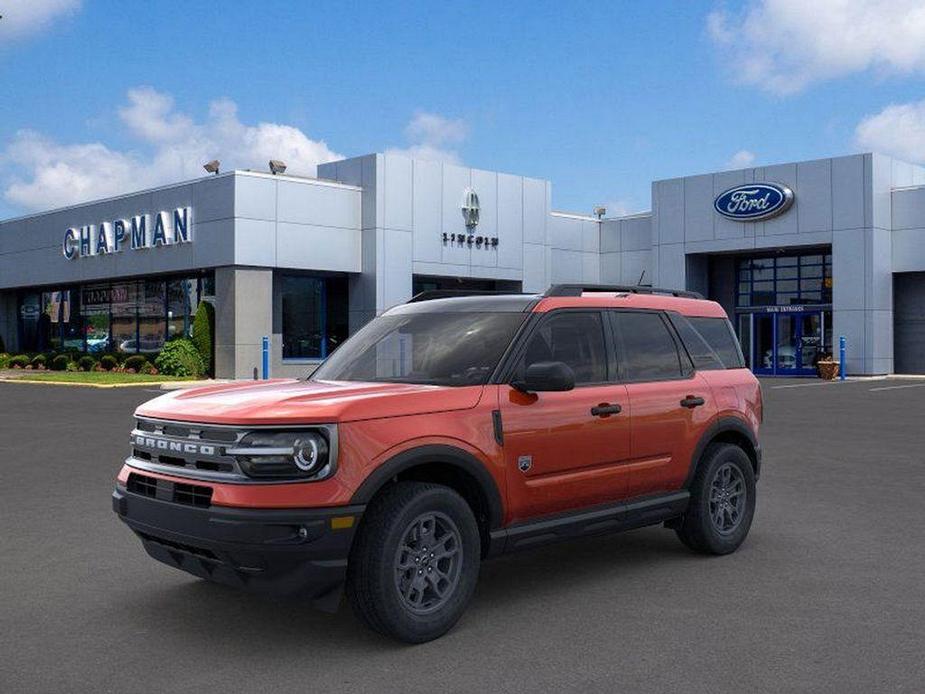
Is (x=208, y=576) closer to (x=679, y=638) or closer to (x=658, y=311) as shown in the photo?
(x=679, y=638)

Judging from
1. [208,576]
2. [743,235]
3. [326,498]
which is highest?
[743,235]

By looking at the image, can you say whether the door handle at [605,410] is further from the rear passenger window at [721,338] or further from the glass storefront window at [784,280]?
the glass storefront window at [784,280]

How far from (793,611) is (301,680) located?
2.90 meters

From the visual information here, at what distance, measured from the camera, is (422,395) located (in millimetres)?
5312

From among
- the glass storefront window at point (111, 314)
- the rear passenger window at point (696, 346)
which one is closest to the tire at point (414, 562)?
the rear passenger window at point (696, 346)

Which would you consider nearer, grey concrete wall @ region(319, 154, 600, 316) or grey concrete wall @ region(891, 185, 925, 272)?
grey concrete wall @ region(319, 154, 600, 316)

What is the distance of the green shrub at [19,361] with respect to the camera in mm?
42562

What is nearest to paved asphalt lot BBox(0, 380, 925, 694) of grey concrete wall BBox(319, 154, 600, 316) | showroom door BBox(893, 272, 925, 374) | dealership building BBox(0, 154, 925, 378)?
dealership building BBox(0, 154, 925, 378)

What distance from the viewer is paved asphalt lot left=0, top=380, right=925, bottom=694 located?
4.63m

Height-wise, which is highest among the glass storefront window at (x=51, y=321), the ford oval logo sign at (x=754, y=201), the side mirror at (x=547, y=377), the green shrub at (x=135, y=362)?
the ford oval logo sign at (x=754, y=201)

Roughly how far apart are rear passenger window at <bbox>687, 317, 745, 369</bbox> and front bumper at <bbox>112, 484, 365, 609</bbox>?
12.0 ft

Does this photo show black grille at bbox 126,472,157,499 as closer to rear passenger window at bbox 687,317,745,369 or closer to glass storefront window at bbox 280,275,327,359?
rear passenger window at bbox 687,317,745,369

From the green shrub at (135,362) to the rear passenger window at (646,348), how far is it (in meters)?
31.2

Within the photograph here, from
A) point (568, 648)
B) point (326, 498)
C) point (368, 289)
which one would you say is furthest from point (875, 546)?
point (368, 289)
